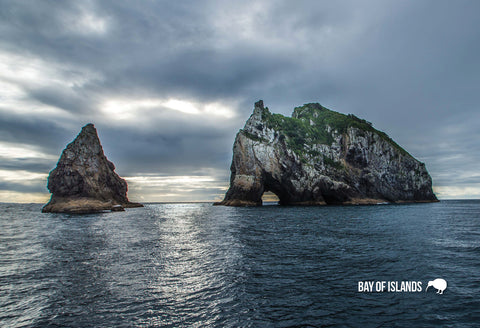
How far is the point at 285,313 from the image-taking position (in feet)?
28.8

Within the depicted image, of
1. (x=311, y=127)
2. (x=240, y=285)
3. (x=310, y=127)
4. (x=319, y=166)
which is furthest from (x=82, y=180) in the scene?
(x=311, y=127)

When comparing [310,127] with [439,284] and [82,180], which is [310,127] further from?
[439,284]

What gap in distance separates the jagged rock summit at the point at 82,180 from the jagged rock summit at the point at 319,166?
162ft

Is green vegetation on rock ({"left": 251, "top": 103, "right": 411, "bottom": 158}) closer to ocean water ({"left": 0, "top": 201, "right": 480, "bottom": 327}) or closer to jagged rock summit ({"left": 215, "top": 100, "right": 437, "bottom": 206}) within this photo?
jagged rock summit ({"left": 215, "top": 100, "right": 437, "bottom": 206})

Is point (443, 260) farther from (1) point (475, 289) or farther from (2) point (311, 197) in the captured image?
(2) point (311, 197)

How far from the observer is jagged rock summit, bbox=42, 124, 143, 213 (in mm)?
79750

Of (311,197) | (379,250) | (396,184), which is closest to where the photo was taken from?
(379,250)

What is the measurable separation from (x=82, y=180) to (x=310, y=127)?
4176 inches

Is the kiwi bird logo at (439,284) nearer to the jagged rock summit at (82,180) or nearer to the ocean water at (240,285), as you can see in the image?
the ocean water at (240,285)

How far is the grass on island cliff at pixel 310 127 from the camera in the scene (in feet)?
348

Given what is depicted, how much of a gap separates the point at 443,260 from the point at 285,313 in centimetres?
1344

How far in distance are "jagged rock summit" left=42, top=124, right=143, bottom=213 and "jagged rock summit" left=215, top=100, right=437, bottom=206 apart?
49.3 m

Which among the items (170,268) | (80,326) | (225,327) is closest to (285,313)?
(225,327)

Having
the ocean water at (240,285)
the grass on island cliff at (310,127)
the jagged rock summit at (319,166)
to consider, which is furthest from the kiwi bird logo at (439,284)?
the grass on island cliff at (310,127)
